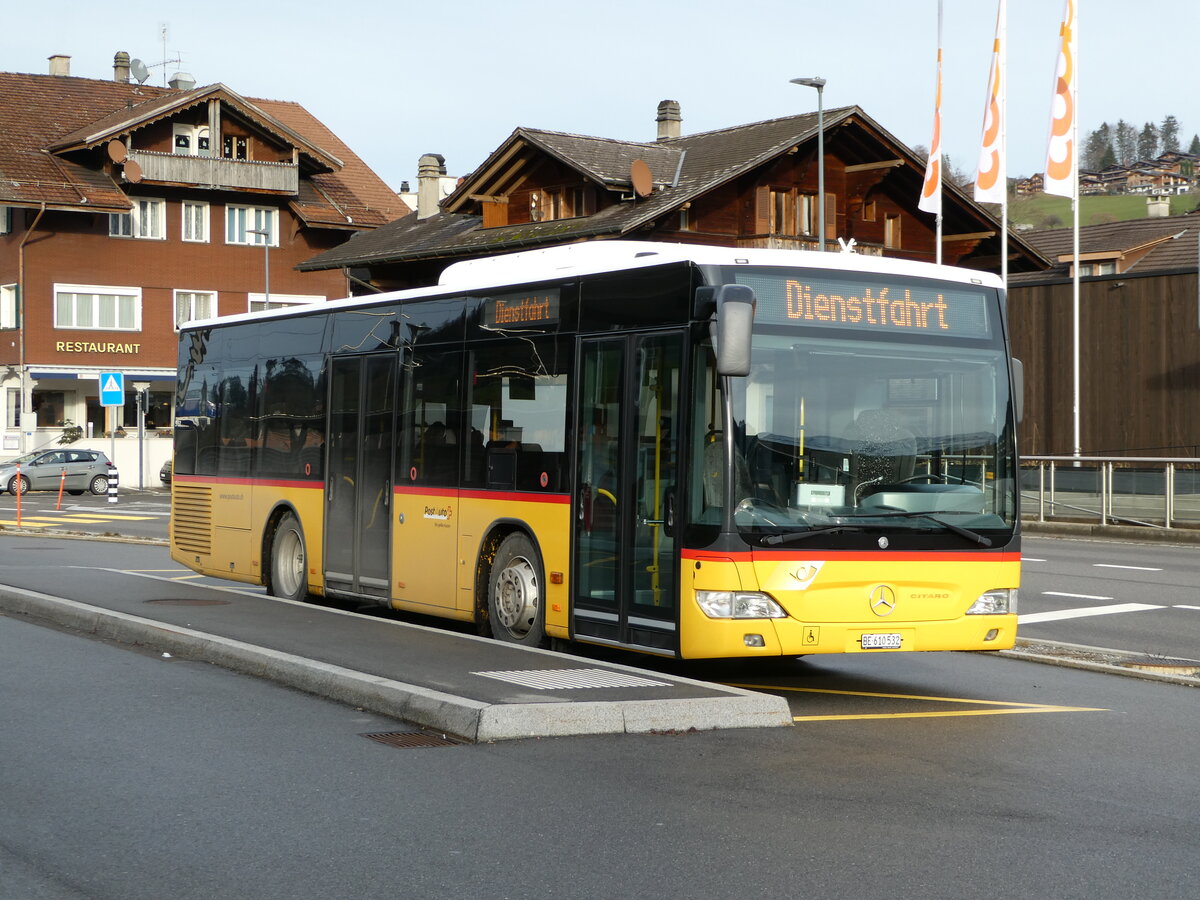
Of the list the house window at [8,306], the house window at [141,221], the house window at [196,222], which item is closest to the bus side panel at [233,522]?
the house window at [8,306]

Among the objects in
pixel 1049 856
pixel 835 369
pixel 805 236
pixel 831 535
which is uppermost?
pixel 805 236

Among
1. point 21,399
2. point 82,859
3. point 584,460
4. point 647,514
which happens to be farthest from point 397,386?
point 21,399

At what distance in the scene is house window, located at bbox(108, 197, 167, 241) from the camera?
57.2 meters

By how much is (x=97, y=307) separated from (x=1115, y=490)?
128 ft

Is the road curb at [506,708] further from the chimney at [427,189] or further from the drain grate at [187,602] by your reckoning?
the chimney at [427,189]

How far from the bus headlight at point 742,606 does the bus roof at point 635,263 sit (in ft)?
6.67

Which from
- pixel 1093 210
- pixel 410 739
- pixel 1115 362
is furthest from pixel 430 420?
pixel 1093 210

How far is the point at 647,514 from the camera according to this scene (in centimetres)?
1027

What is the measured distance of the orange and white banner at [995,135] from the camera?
35.2m

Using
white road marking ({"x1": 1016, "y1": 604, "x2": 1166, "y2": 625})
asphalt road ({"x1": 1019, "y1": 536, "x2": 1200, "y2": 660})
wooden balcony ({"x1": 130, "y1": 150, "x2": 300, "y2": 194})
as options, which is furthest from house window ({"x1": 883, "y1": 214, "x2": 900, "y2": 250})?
white road marking ({"x1": 1016, "y1": 604, "x2": 1166, "y2": 625})

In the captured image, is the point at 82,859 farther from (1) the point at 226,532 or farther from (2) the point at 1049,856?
(1) the point at 226,532

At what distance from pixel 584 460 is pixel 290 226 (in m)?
52.4

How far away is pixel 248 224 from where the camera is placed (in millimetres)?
60375

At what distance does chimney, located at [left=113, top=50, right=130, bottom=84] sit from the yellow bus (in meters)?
61.8
